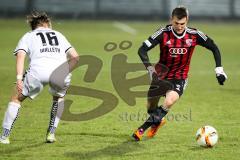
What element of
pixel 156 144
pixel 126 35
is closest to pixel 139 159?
pixel 156 144

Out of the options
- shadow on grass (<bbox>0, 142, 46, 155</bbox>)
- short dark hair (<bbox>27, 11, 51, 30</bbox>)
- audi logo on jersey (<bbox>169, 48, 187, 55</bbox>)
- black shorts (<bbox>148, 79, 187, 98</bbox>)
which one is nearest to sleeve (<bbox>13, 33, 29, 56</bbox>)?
short dark hair (<bbox>27, 11, 51, 30</bbox>)

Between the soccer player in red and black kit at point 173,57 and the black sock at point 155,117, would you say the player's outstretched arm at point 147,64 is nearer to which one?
the soccer player in red and black kit at point 173,57

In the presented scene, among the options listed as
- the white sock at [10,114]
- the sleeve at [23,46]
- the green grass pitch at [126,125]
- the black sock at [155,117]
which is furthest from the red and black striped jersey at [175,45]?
the white sock at [10,114]

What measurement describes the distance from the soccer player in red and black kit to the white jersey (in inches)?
58.6

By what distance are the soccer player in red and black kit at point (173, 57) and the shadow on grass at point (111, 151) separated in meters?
0.32

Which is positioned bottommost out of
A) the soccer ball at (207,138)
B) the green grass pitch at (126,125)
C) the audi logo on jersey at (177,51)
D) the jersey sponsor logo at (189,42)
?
the green grass pitch at (126,125)

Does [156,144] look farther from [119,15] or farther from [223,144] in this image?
[119,15]

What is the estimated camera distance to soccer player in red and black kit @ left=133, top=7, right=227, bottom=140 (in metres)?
9.77

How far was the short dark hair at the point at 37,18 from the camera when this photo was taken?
30.7 feet

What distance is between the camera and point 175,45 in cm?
998

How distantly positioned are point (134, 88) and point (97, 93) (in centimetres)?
156

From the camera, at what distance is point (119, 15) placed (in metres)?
43.9

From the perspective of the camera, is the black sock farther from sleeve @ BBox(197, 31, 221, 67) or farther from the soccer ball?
sleeve @ BBox(197, 31, 221, 67)

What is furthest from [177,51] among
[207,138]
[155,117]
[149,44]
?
[207,138]
